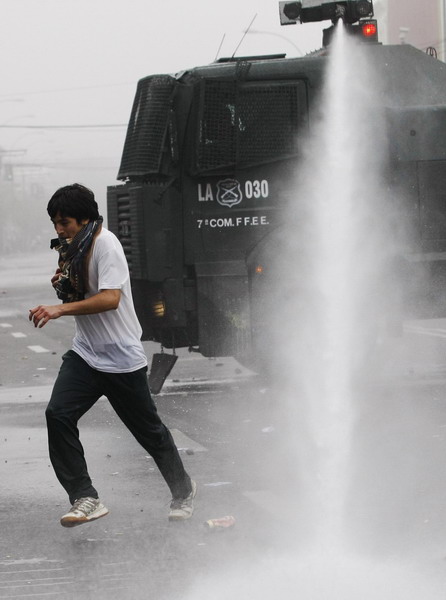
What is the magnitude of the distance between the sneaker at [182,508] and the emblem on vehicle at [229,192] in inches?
191

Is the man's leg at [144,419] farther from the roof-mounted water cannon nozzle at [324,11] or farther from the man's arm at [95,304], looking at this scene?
the roof-mounted water cannon nozzle at [324,11]

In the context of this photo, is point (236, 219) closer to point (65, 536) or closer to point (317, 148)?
point (317, 148)

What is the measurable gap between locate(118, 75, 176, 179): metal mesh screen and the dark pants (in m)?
4.77

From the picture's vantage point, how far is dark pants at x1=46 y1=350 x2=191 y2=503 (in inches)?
255

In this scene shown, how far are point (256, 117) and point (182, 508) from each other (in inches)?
206

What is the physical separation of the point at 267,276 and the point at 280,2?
249cm

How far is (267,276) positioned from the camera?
444 inches

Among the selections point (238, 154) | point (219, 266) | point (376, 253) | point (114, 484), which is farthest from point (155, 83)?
point (114, 484)

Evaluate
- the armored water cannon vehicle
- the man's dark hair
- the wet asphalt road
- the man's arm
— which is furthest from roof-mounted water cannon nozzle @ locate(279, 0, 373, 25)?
the man's arm

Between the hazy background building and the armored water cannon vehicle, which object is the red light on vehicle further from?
the hazy background building

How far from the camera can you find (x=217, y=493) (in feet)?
24.0

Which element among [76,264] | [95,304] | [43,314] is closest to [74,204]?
[76,264]

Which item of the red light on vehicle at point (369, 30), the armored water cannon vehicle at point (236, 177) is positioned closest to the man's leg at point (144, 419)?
the armored water cannon vehicle at point (236, 177)

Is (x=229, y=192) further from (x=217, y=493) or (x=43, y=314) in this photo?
(x=43, y=314)
